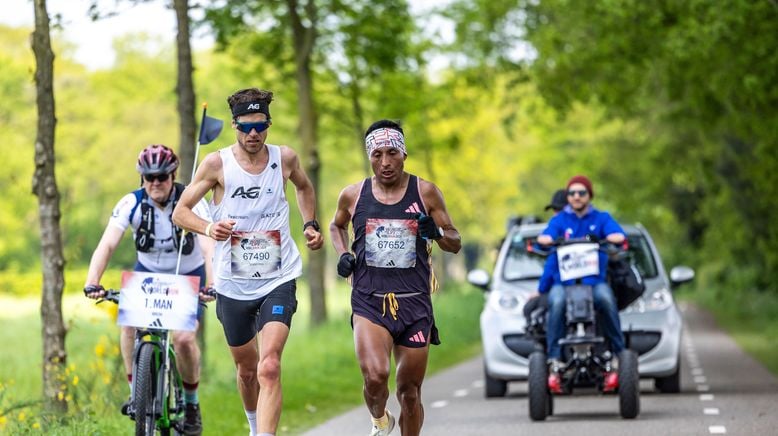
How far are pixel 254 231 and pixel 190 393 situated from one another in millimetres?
1961

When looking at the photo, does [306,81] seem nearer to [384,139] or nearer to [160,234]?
[160,234]

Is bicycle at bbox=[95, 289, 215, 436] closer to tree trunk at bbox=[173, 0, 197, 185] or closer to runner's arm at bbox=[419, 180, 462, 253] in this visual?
runner's arm at bbox=[419, 180, 462, 253]

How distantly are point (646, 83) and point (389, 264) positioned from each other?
20.7 m

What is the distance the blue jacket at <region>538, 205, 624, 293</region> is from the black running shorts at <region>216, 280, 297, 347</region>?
4.68m

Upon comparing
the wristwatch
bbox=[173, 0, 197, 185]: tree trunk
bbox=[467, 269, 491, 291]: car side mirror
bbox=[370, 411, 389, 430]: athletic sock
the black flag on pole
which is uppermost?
bbox=[173, 0, 197, 185]: tree trunk

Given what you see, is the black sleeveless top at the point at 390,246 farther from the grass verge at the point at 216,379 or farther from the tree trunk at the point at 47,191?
the tree trunk at the point at 47,191

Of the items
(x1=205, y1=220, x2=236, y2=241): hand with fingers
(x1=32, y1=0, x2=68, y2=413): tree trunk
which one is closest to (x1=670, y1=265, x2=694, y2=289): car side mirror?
(x1=32, y1=0, x2=68, y2=413): tree trunk

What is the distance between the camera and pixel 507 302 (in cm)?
1650

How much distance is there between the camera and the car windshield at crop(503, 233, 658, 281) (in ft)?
54.8

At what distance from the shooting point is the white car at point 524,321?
52.0 ft

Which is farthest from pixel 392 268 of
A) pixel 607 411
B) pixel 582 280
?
pixel 607 411

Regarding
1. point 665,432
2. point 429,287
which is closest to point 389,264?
point 429,287

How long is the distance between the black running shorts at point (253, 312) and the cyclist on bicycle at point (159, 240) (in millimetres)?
900

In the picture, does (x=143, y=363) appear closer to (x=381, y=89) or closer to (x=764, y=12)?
(x=764, y=12)
